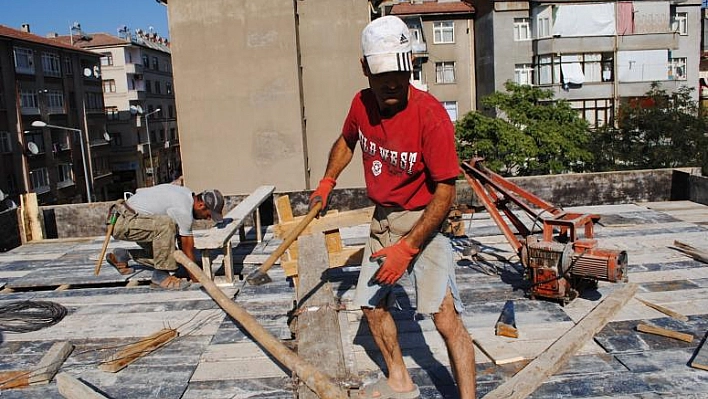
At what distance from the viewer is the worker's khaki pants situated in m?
5.60

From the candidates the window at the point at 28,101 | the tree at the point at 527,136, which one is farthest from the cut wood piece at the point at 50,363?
the window at the point at 28,101

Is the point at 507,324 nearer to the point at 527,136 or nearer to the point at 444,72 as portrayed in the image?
the point at 527,136

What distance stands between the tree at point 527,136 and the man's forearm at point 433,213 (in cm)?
2438

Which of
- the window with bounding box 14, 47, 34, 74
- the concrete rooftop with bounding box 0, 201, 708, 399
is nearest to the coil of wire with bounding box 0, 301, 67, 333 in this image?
the concrete rooftop with bounding box 0, 201, 708, 399

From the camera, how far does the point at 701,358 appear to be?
3627 millimetres

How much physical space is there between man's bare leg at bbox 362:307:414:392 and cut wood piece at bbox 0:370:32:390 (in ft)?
7.07

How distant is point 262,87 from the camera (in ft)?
59.9

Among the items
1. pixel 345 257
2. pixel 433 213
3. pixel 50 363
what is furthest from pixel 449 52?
pixel 433 213

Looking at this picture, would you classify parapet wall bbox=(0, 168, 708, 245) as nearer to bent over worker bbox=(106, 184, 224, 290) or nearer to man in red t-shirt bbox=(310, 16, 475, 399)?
bent over worker bbox=(106, 184, 224, 290)

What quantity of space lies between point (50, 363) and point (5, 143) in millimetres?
35181

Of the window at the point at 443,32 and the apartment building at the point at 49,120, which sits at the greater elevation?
the window at the point at 443,32

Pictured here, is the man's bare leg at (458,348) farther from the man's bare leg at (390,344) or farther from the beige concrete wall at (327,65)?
the beige concrete wall at (327,65)

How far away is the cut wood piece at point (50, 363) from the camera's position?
12.2 ft

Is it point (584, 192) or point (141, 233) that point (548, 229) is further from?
point (584, 192)
